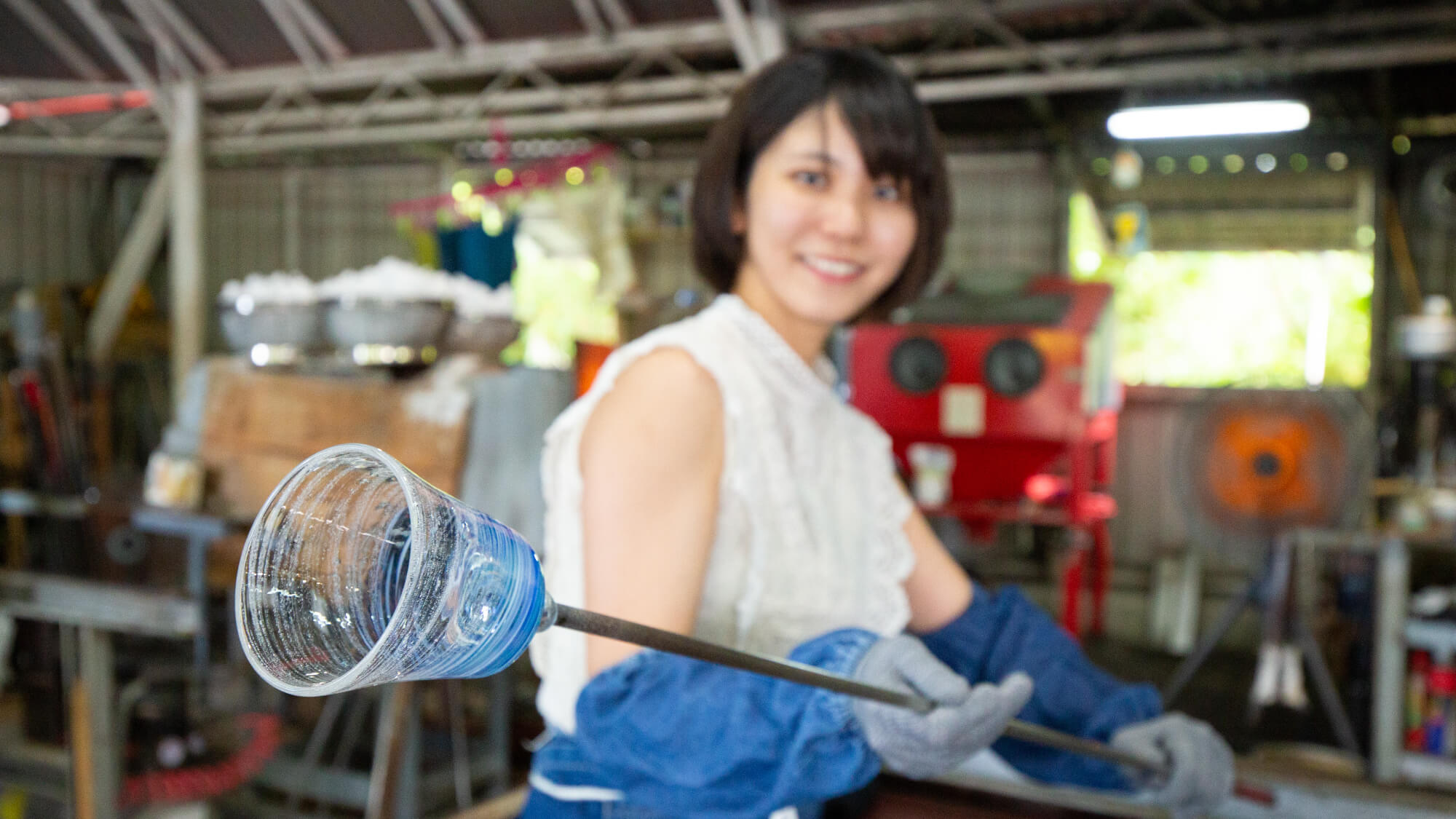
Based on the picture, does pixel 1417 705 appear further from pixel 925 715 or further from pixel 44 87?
pixel 44 87

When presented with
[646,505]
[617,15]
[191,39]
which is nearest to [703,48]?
[617,15]

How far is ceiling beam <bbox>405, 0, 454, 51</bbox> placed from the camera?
6.98 meters

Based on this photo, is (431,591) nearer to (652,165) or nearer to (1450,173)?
(1450,173)

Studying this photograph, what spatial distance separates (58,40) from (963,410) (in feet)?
24.6

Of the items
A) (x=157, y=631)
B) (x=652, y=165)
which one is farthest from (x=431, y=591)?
(x=652, y=165)

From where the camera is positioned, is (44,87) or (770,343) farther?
(44,87)

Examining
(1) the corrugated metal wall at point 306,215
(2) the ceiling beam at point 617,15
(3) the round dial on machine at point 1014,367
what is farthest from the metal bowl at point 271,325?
(1) the corrugated metal wall at point 306,215

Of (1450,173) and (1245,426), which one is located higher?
(1450,173)

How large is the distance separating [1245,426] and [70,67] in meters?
8.84

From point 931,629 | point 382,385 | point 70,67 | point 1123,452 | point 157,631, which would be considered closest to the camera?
point 931,629

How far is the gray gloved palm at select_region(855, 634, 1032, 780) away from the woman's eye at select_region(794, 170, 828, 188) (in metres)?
0.57

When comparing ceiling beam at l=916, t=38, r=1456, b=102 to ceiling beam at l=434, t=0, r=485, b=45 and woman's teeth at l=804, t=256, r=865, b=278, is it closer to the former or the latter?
ceiling beam at l=434, t=0, r=485, b=45

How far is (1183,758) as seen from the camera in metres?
1.40

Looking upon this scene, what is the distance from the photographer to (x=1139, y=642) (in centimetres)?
690
